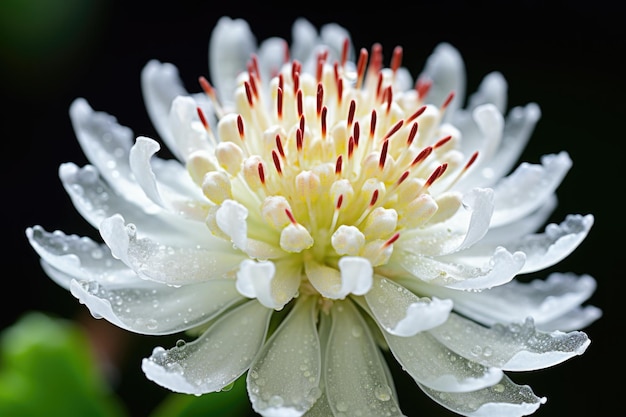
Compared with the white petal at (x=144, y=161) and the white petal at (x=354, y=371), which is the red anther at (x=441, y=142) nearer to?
the white petal at (x=354, y=371)

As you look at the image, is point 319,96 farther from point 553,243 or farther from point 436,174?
point 553,243

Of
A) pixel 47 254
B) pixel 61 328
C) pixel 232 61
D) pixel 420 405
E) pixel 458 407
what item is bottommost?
pixel 420 405

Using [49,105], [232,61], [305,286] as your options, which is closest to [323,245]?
[305,286]

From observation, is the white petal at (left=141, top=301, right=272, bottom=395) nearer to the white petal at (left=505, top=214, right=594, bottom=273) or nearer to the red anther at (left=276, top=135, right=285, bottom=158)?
the red anther at (left=276, top=135, right=285, bottom=158)

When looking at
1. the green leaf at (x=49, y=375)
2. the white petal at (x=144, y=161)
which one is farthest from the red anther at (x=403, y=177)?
Answer: the green leaf at (x=49, y=375)

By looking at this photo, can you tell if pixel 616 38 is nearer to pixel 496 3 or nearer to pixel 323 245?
pixel 496 3

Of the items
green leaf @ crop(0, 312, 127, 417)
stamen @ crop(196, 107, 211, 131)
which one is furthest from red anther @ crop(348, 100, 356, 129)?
green leaf @ crop(0, 312, 127, 417)
